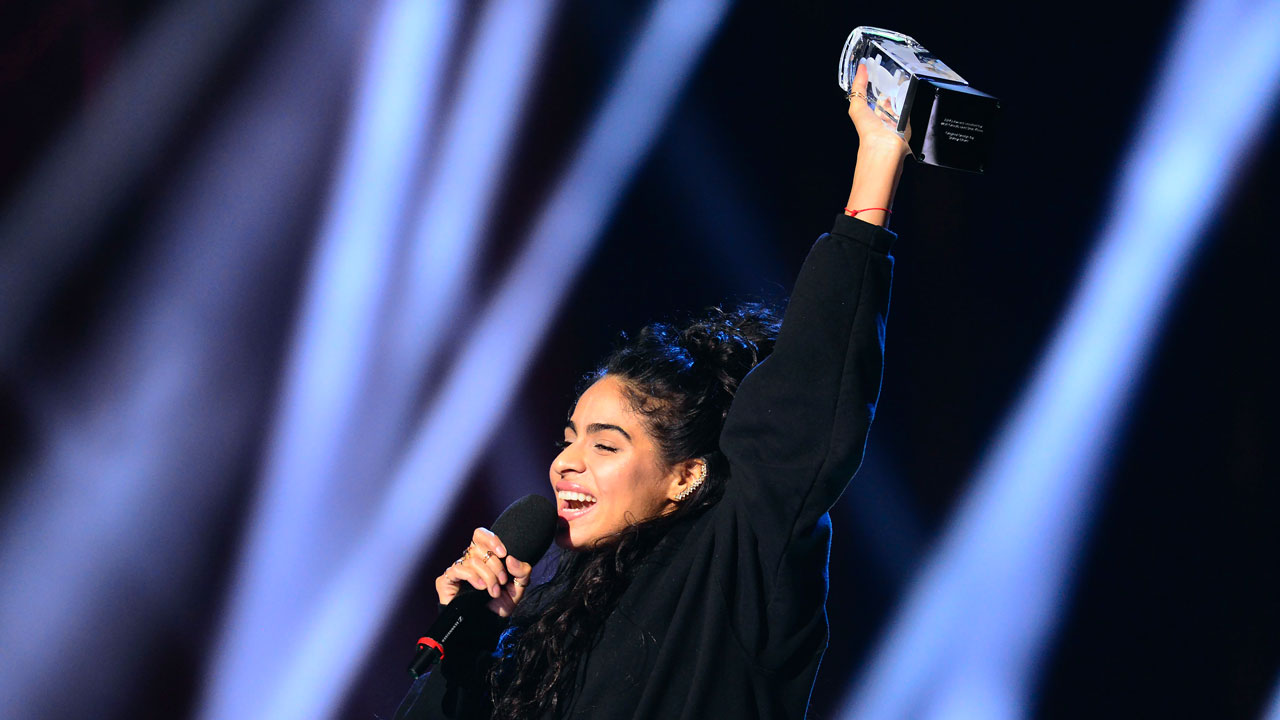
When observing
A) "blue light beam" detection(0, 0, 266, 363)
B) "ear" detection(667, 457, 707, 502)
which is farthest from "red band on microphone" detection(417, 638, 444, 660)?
"blue light beam" detection(0, 0, 266, 363)

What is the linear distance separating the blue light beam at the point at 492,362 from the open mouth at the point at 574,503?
1335 mm

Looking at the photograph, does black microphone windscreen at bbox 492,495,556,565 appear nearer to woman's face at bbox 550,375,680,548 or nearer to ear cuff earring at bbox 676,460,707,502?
woman's face at bbox 550,375,680,548

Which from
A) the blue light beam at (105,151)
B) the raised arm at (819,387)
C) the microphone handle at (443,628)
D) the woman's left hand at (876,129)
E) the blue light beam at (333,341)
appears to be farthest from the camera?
the blue light beam at (333,341)

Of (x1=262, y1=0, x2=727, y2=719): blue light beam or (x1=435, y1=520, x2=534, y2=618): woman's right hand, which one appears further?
(x1=262, y1=0, x2=727, y2=719): blue light beam

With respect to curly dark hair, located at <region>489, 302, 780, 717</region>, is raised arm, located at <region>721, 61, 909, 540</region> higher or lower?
higher

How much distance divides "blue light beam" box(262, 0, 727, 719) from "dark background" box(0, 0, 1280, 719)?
62 mm

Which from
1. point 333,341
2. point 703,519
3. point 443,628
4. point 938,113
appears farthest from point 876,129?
point 333,341

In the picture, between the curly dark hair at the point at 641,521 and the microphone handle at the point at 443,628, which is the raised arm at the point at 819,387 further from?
the microphone handle at the point at 443,628

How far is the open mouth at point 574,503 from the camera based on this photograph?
173 cm

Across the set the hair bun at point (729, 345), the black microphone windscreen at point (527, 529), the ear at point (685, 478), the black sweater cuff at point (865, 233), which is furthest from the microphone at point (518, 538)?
the black sweater cuff at point (865, 233)

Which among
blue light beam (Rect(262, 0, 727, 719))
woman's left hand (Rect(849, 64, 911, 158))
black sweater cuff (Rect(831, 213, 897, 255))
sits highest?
woman's left hand (Rect(849, 64, 911, 158))

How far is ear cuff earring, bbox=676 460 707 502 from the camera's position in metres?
1.74

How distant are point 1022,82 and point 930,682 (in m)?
1.97

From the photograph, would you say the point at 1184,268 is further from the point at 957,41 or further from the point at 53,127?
the point at 53,127
